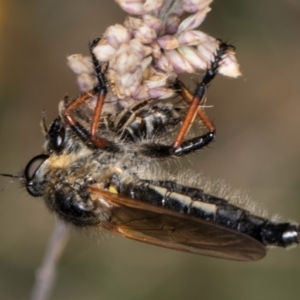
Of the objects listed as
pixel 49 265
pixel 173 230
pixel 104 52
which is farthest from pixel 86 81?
pixel 49 265

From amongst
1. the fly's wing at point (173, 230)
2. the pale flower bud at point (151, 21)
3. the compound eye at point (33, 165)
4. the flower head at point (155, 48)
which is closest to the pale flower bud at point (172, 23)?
the flower head at point (155, 48)

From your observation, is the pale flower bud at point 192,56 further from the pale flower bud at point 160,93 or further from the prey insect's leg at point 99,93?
the prey insect's leg at point 99,93

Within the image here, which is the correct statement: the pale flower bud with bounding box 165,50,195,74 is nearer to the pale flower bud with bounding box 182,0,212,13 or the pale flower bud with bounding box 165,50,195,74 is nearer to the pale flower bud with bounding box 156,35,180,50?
the pale flower bud with bounding box 156,35,180,50

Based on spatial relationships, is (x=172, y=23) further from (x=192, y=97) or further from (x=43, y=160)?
(x=43, y=160)


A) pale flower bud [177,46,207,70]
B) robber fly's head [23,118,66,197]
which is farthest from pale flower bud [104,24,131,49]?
robber fly's head [23,118,66,197]

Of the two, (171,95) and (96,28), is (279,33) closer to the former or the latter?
(96,28)

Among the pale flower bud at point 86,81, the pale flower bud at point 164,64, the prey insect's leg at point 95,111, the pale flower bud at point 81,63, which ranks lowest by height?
the prey insect's leg at point 95,111
